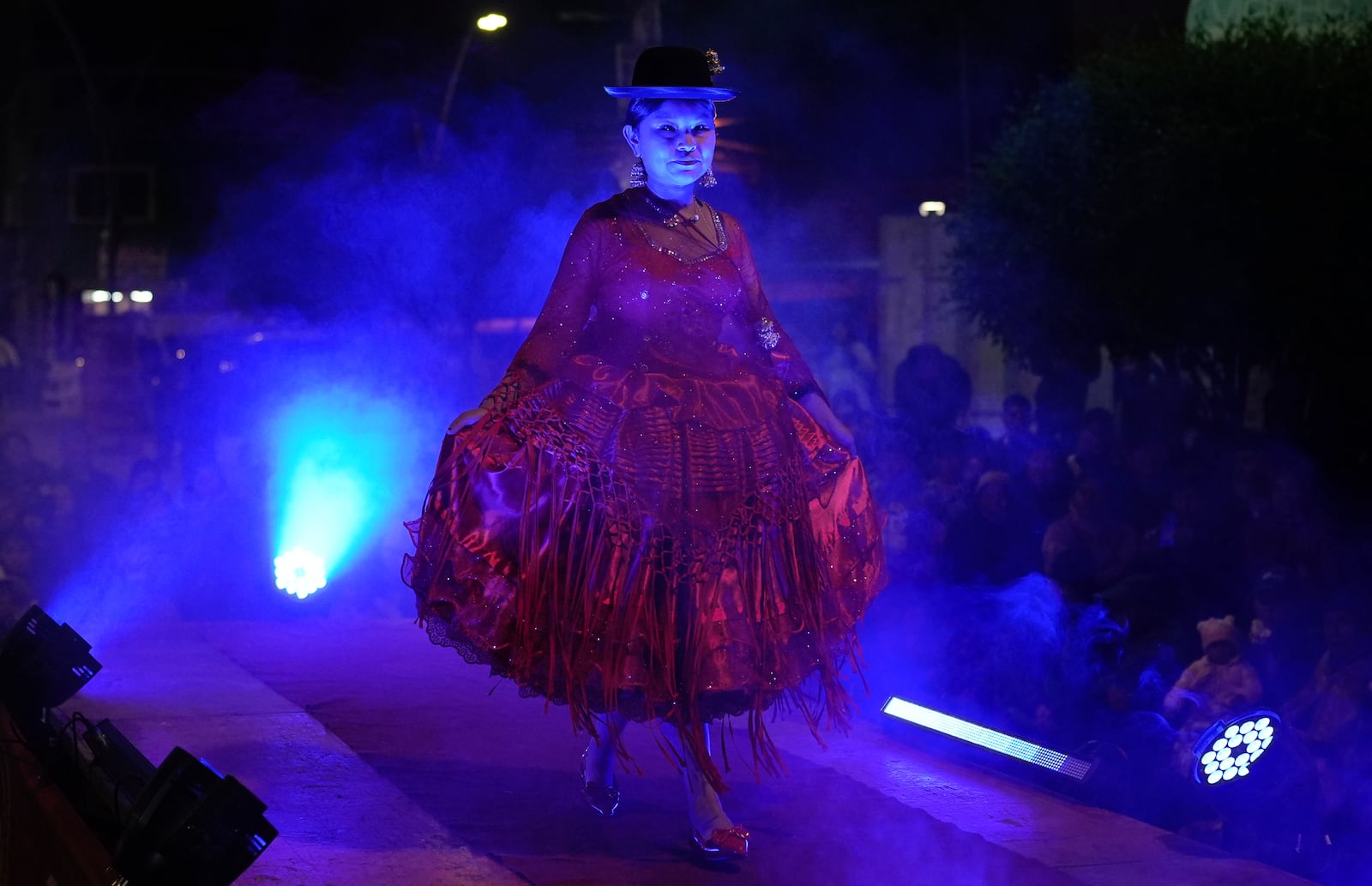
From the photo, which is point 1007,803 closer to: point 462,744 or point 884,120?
point 462,744

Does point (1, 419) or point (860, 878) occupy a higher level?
point (1, 419)

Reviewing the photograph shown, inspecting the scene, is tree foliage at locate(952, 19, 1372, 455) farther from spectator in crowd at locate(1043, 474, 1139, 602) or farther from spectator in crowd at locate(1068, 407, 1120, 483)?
spectator in crowd at locate(1043, 474, 1139, 602)

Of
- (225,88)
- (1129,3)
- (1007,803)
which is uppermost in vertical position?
(225,88)

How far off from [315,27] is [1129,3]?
717cm

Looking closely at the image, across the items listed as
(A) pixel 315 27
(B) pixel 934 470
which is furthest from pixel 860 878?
(A) pixel 315 27

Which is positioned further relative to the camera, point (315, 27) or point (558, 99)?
point (315, 27)

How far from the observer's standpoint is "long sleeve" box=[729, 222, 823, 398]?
3750 millimetres

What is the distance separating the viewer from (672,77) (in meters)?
3.55

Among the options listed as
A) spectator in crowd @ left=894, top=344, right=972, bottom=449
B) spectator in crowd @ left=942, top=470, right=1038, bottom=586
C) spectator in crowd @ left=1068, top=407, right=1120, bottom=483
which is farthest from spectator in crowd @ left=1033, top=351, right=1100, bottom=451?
spectator in crowd @ left=942, top=470, right=1038, bottom=586

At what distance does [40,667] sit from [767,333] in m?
2.17

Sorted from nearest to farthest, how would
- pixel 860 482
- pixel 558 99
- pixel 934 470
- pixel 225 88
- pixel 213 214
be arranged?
pixel 860 482, pixel 934 470, pixel 558 99, pixel 225 88, pixel 213 214

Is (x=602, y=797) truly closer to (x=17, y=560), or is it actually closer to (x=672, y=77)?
(x=672, y=77)

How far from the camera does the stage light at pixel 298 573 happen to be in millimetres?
6547

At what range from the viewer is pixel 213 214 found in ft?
109
